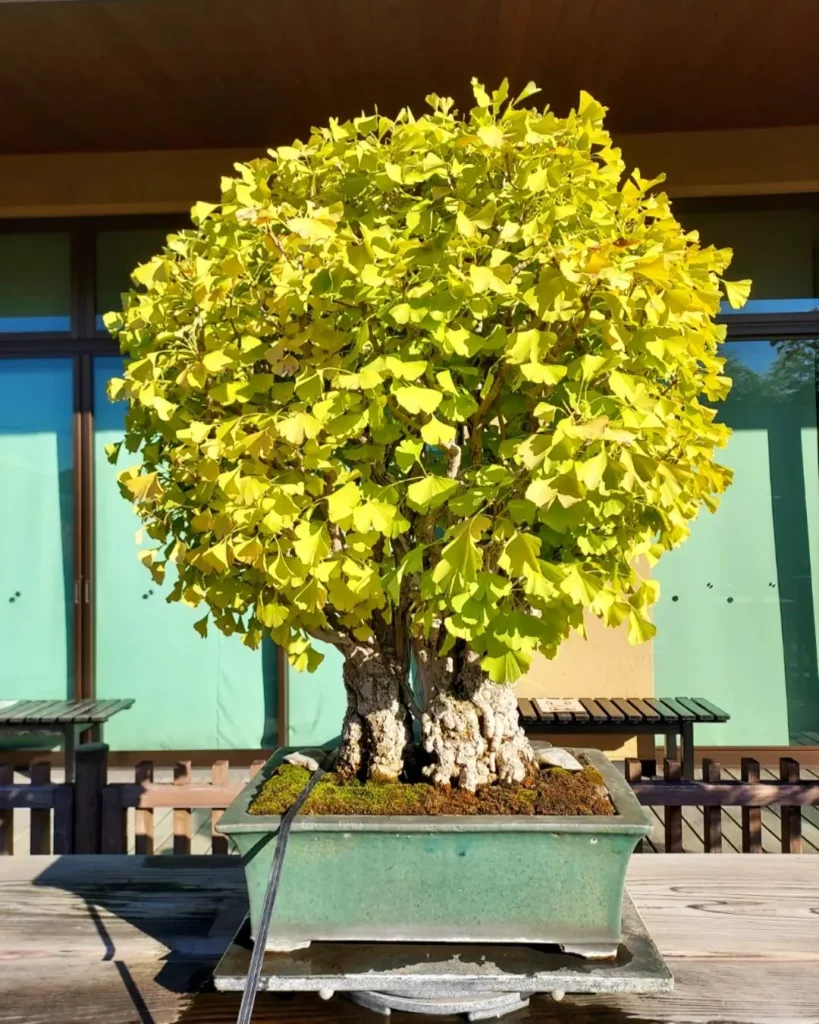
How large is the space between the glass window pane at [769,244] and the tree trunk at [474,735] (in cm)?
323

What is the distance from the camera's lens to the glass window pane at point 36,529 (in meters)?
3.89

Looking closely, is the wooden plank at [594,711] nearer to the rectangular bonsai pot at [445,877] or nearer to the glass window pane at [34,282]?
the rectangular bonsai pot at [445,877]

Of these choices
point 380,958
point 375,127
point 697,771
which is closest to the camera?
point 380,958

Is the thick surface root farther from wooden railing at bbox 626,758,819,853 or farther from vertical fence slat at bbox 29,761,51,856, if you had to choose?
vertical fence slat at bbox 29,761,51,856

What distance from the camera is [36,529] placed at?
3932 millimetres

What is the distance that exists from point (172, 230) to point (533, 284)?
3.39 meters

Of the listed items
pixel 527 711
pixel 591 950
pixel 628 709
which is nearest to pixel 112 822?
pixel 591 950

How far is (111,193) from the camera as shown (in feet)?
12.3

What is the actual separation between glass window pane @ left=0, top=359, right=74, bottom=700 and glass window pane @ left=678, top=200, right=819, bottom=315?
325 centimetres

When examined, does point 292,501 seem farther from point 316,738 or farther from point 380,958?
point 316,738

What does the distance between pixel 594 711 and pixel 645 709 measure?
0.64 ft

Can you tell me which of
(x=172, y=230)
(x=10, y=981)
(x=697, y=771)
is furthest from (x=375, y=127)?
(x=697, y=771)

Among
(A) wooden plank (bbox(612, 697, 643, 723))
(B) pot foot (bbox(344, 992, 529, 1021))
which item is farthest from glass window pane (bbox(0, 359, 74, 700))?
(B) pot foot (bbox(344, 992, 529, 1021))

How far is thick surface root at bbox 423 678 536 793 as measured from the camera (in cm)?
107
